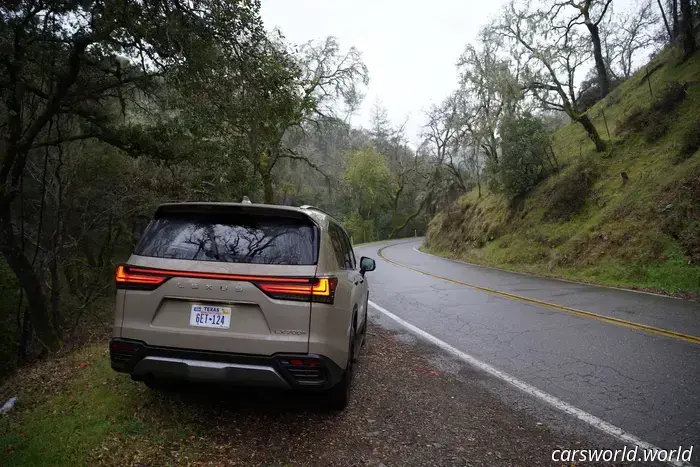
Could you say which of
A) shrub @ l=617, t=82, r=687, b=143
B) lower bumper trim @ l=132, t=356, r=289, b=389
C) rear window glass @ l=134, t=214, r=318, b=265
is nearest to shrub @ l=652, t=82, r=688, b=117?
shrub @ l=617, t=82, r=687, b=143

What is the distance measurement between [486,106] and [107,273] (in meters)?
24.8

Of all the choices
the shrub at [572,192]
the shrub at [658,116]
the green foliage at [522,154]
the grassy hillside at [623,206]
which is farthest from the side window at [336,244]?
the green foliage at [522,154]

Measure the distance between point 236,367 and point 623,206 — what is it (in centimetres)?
1747

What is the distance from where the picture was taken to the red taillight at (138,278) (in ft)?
11.5

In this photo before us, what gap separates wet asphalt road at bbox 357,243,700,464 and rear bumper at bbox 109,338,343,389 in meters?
2.42

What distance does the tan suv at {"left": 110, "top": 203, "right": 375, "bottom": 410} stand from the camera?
3.38 metres

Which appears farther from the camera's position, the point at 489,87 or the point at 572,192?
the point at 489,87

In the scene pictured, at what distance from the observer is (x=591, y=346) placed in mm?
6102

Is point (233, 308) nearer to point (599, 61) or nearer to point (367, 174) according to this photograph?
point (599, 61)

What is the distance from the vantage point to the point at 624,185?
58.0 ft

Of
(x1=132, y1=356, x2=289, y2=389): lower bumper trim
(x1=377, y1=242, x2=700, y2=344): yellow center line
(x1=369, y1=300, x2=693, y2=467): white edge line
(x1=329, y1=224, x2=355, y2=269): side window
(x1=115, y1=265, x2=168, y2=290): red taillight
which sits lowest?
(x1=369, y1=300, x2=693, y2=467): white edge line

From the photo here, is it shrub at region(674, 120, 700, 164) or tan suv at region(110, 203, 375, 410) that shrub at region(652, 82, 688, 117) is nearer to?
shrub at region(674, 120, 700, 164)
